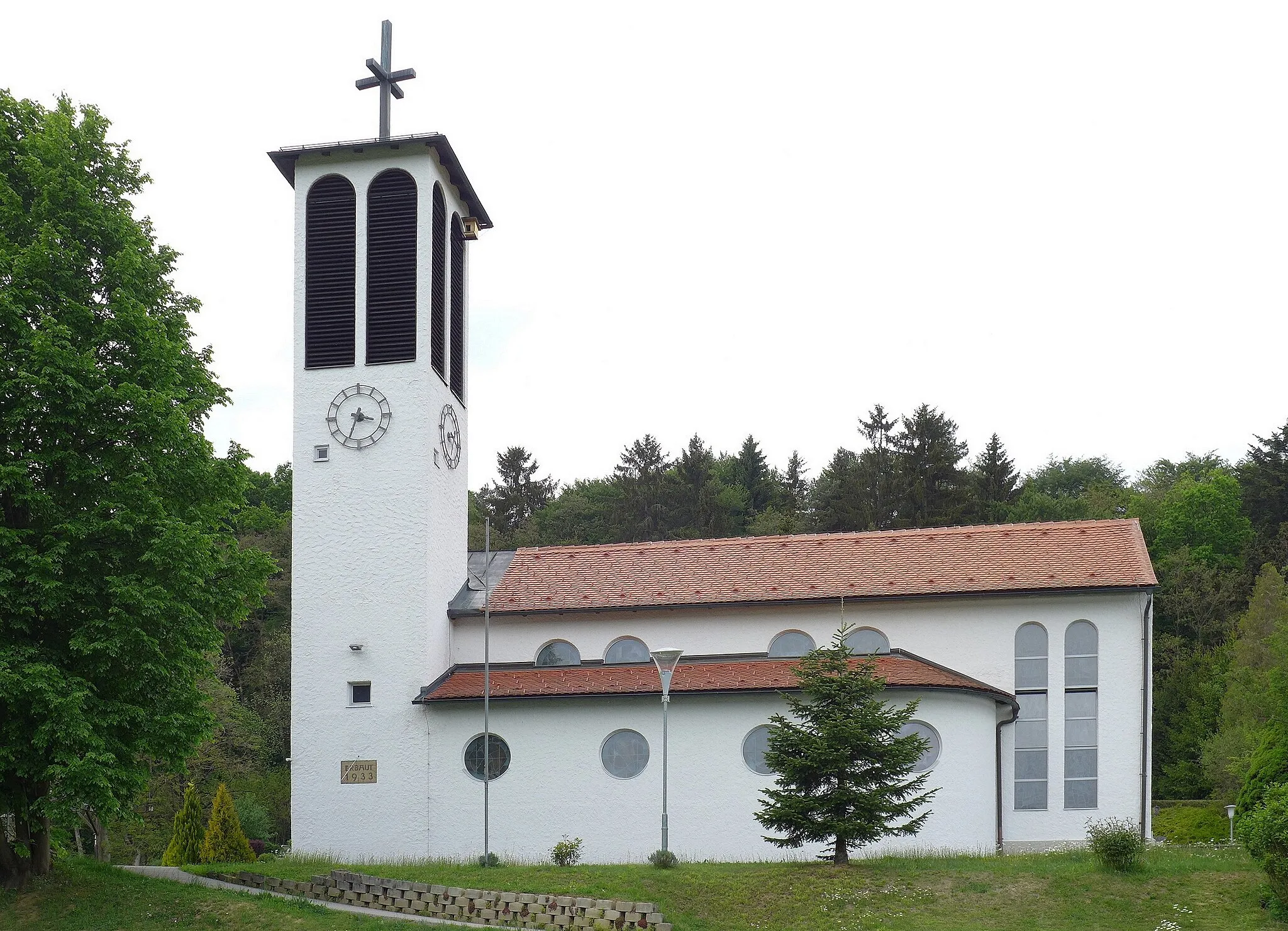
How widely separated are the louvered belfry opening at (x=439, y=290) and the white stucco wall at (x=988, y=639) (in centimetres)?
650

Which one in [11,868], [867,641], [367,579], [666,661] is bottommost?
[11,868]

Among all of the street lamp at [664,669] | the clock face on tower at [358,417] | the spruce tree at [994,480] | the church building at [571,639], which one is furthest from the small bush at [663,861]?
the spruce tree at [994,480]

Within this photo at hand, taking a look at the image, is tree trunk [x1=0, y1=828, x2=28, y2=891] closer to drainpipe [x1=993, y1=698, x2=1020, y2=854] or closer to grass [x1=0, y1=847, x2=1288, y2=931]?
grass [x1=0, y1=847, x2=1288, y2=931]

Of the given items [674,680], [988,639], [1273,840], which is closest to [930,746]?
[988,639]

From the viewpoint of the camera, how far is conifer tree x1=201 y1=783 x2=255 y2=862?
31328mm

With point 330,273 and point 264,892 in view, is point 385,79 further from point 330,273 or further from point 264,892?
point 264,892

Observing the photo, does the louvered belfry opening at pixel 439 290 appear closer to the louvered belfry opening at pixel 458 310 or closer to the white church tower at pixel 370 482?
the white church tower at pixel 370 482

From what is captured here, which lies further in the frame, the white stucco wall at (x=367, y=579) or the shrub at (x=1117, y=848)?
the white stucco wall at (x=367, y=579)

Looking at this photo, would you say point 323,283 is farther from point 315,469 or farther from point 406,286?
point 315,469

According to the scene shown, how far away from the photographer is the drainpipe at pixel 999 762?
96.4ft

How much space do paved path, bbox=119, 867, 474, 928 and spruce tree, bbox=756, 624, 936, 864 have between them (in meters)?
5.79

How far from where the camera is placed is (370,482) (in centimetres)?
3128

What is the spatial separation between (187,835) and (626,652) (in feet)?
37.1

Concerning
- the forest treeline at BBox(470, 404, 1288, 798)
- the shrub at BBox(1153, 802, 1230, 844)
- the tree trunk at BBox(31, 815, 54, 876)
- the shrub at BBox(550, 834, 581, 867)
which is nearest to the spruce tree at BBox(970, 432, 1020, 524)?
the forest treeline at BBox(470, 404, 1288, 798)
